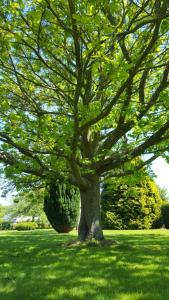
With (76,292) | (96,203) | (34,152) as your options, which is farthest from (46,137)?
(76,292)

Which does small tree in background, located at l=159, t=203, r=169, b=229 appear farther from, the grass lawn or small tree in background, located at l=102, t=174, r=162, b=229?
the grass lawn

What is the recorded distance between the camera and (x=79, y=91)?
352 inches

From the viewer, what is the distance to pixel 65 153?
456 inches

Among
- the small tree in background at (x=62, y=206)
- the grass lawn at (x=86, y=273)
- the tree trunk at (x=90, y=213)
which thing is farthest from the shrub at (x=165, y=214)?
the grass lawn at (x=86, y=273)

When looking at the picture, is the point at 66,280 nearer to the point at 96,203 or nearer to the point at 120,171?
the point at 96,203

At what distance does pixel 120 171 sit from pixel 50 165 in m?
2.48

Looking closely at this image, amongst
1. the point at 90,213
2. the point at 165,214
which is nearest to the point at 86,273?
the point at 90,213

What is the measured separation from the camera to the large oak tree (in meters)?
9.12

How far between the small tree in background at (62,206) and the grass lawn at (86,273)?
9009mm

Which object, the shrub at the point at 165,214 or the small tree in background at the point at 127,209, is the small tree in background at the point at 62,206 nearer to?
the small tree in background at the point at 127,209

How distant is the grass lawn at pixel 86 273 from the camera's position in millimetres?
6926

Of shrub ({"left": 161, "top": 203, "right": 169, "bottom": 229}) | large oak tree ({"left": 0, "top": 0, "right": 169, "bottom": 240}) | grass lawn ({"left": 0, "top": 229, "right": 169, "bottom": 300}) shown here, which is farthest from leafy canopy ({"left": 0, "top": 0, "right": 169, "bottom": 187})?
shrub ({"left": 161, "top": 203, "right": 169, "bottom": 229})

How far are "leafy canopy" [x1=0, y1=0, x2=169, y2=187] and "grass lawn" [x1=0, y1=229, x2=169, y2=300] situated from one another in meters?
2.38

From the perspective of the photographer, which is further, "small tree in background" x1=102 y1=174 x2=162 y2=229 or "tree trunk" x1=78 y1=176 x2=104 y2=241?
"small tree in background" x1=102 y1=174 x2=162 y2=229
